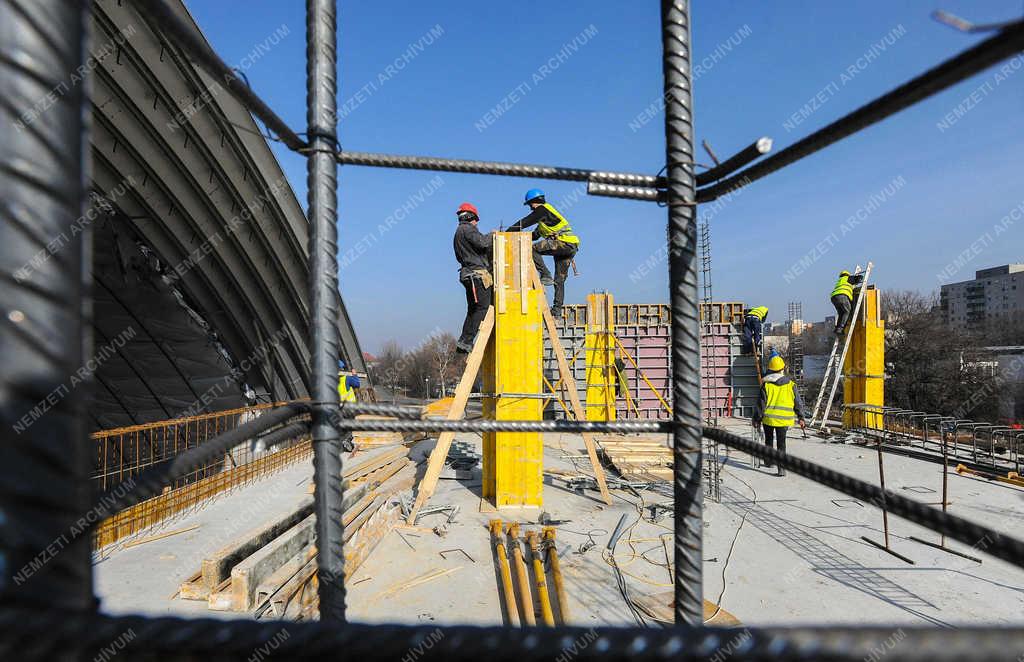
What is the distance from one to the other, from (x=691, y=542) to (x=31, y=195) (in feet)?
5.53

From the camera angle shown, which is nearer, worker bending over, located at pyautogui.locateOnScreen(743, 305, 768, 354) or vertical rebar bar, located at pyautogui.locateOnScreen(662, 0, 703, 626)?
vertical rebar bar, located at pyautogui.locateOnScreen(662, 0, 703, 626)

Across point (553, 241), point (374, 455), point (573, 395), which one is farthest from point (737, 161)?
point (374, 455)

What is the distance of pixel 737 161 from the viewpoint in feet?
4.77

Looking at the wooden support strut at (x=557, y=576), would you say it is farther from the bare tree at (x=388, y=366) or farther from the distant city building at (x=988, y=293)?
the distant city building at (x=988, y=293)

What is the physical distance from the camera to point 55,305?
61 cm

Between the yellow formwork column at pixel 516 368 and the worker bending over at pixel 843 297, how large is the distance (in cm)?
965

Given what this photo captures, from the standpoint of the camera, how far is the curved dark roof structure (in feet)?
30.3

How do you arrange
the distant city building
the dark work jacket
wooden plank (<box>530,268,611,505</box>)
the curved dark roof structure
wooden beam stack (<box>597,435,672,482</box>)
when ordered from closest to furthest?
wooden plank (<box>530,268,611,505</box>)
the dark work jacket
wooden beam stack (<box>597,435,672,482</box>)
the curved dark roof structure
the distant city building

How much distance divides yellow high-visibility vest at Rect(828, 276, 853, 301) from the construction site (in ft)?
0.27

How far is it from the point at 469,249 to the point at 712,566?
4.61 m

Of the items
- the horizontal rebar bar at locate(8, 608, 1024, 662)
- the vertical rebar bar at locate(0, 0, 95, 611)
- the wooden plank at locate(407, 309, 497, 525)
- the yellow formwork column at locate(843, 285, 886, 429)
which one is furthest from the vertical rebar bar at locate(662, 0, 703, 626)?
the yellow formwork column at locate(843, 285, 886, 429)

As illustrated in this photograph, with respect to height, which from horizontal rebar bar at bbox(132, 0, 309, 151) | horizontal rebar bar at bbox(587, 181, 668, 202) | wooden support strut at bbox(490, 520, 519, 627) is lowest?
wooden support strut at bbox(490, 520, 519, 627)

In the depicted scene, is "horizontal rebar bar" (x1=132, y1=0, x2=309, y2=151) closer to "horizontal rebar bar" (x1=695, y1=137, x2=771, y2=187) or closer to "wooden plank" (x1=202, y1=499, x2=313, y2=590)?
"horizontal rebar bar" (x1=695, y1=137, x2=771, y2=187)

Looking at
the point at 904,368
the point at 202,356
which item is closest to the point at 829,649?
the point at 202,356
